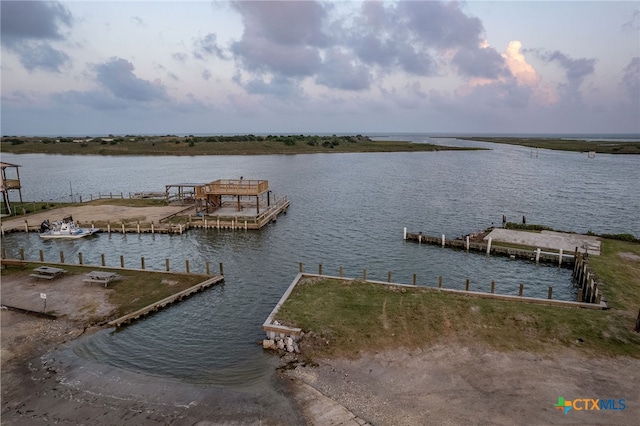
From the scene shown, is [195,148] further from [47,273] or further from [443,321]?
[443,321]

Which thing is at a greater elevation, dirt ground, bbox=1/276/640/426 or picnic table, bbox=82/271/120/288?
picnic table, bbox=82/271/120/288

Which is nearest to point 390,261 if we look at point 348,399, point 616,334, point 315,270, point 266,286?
point 315,270

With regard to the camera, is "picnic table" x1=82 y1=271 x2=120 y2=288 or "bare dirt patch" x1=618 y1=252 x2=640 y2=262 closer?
"picnic table" x1=82 y1=271 x2=120 y2=288

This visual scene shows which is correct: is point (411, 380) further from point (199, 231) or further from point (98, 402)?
point (199, 231)

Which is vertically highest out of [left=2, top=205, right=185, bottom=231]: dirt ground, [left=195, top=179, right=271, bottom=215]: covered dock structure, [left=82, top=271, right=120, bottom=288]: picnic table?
[left=195, top=179, right=271, bottom=215]: covered dock structure

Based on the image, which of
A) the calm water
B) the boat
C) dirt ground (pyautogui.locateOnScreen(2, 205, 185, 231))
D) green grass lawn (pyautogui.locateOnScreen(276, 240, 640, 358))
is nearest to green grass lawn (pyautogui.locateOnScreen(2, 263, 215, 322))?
the calm water

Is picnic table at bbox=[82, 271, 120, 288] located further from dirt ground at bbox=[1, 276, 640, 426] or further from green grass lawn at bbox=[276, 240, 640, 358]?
green grass lawn at bbox=[276, 240, 640, 358]

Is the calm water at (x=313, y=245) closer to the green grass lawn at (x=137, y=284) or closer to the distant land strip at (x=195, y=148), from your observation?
the green grass lawn at (x=137, y=284)
